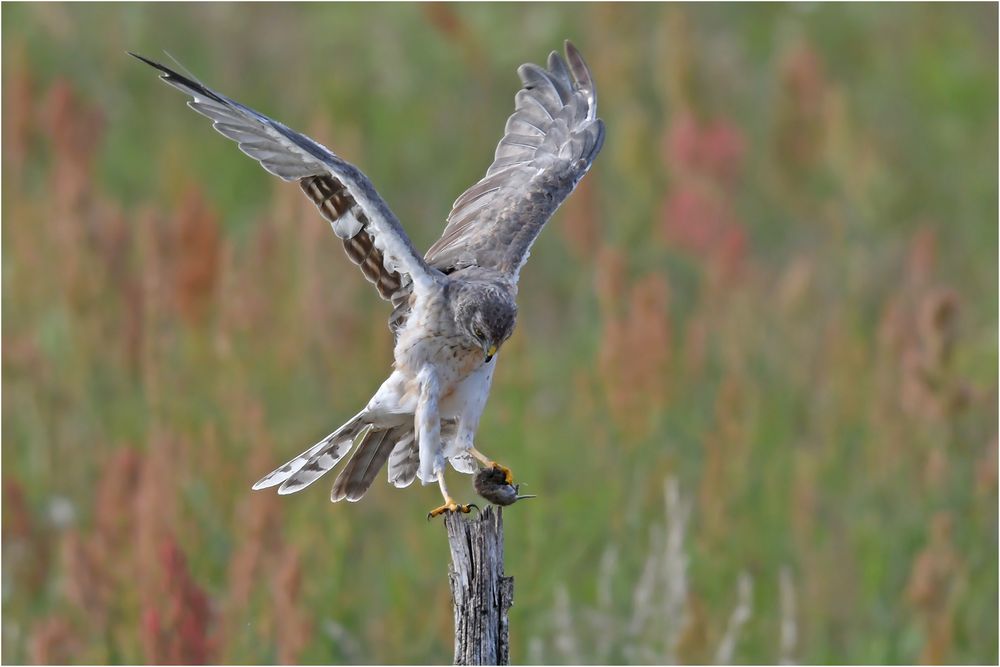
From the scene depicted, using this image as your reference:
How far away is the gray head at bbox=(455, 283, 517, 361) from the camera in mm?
5758

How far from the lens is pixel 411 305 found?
242 inches

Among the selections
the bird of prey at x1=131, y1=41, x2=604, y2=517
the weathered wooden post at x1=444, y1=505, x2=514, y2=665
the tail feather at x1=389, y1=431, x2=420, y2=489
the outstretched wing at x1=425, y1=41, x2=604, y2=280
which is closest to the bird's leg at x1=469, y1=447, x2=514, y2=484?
the bird of prey at x1=131, y1=41, x2=604, y2=517

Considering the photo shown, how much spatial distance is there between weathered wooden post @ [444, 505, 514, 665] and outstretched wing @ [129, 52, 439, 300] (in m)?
1.29

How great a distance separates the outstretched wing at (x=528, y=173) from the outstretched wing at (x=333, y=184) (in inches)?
17.5

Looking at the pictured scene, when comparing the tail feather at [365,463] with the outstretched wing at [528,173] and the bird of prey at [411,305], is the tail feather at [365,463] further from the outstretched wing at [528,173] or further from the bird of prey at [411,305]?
the outstretched wing at [528,173]

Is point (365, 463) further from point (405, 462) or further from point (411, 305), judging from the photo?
point (411, 305)

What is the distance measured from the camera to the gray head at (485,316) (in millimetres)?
5758

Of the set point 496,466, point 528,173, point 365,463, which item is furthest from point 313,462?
point 528,173

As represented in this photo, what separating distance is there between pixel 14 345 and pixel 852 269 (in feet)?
18.0

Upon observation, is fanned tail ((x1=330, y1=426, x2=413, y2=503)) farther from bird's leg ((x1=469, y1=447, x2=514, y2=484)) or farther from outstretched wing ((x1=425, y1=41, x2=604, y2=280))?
outstretched wing ((x1=425, y1=41, x2=604, y2=280))

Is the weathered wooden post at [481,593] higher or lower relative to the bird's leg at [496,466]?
lower

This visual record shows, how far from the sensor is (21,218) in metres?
9.29

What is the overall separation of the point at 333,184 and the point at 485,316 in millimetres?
881

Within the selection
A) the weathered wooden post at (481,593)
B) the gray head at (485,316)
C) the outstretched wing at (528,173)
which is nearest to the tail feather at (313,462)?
the gray head at (485,316)
